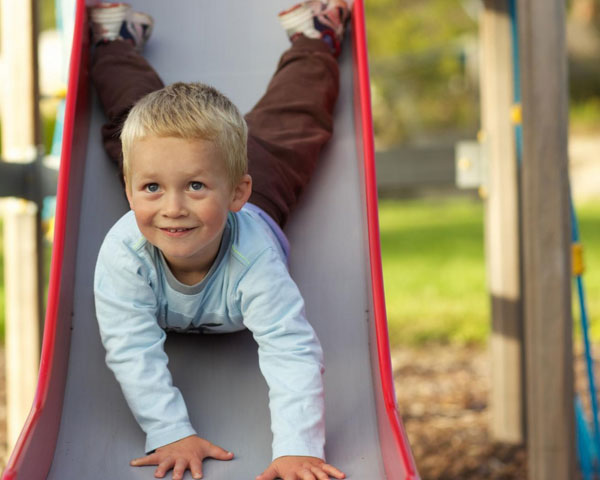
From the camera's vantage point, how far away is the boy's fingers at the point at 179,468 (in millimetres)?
1591

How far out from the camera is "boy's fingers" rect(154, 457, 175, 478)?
1.60 meters

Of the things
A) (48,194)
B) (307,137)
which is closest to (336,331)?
(307,137)

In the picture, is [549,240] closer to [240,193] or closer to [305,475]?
[240,193]

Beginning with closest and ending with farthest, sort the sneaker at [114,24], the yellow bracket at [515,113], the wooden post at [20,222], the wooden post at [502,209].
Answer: the sneaker at [114,24] → the wooden post at [20,222] → the yellow bracket at [515,113] → the wooden post at [502,209]

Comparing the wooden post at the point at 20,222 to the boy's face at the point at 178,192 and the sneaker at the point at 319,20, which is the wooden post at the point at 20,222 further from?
the boy's face at the point at 178,192

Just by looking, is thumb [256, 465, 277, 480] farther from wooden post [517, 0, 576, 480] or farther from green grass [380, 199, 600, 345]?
green grass [380, 199, 600, 345]

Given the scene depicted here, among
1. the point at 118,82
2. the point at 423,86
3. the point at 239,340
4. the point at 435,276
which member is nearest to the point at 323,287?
the point at 239,340

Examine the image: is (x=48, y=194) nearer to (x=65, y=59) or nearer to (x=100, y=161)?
(x=100, y=161)

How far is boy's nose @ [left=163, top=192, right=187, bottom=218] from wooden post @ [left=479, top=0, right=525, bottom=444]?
6.23ft

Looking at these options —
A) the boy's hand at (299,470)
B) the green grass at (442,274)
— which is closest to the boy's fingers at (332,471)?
the boy's hand at (299,470)

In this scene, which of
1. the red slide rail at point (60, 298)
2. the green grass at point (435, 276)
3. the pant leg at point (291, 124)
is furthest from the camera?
the green grass at point (435, 276)

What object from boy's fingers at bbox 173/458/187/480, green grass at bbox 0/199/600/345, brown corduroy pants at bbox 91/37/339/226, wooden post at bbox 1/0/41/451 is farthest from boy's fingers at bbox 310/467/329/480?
green grass at bbox 0/199/600/345

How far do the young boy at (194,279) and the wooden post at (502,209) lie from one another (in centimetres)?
141

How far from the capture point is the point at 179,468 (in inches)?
63.3
